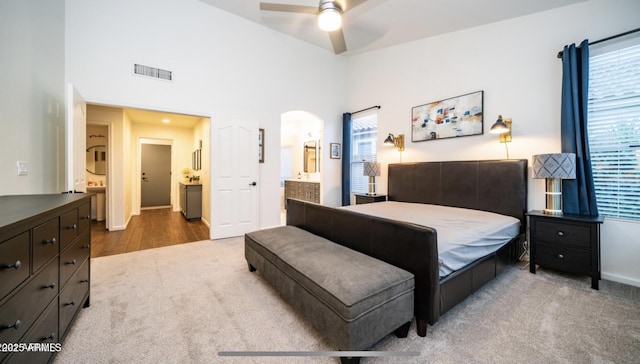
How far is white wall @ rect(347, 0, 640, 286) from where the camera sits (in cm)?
252

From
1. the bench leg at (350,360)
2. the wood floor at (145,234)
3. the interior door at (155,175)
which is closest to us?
the bench leg at (350,360)

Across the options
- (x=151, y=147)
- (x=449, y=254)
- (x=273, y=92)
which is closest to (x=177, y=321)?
(x=449, y=254)

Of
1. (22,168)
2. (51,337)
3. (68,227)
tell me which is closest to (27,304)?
(51,337)

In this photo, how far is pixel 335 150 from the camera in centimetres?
547

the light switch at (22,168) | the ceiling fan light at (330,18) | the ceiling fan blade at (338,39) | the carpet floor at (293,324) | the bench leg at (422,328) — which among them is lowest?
the carpet floor at (293,324)

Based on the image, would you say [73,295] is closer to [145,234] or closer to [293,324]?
[293,324]

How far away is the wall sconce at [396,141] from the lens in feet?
14.1

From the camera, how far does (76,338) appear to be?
5.25ft

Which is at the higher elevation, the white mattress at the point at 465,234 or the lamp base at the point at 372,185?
the lamp base at the point at 372,185

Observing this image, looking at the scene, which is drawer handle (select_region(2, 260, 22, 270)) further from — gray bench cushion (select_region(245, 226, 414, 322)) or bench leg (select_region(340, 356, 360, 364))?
bench leg (select_region(340, 356, 360, 364))

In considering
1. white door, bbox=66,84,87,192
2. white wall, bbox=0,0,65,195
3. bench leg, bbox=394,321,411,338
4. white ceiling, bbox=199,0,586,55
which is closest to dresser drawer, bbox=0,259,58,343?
white wall, bbox=0,0,65,195

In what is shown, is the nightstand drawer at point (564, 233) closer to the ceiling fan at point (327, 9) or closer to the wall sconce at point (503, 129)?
the wall sconce at point (503, 129)

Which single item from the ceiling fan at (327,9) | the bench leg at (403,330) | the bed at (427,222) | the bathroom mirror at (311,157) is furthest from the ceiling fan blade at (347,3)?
the bathroom mirror at (311,157)

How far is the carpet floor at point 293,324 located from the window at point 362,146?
303 cm
